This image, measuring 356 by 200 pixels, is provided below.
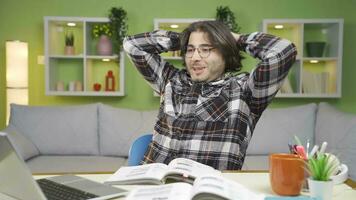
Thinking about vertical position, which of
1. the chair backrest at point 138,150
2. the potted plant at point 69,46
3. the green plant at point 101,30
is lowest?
the chair backrest at point 138,150

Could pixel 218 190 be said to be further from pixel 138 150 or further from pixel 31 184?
pixel 138 150

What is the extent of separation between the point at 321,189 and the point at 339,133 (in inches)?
90.7

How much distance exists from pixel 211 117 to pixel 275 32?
2671mm

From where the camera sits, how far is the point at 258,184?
1.23 meters

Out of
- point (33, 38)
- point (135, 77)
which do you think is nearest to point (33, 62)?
point (33, 38)

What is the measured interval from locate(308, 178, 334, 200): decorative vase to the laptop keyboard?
22.1 inches

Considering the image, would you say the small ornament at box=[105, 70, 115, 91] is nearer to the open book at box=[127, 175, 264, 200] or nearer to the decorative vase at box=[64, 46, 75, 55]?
the decorative vase at box=[64, 46, 75, 55]

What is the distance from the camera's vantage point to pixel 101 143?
11.8ft

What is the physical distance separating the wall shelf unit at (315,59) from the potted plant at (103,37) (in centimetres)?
149

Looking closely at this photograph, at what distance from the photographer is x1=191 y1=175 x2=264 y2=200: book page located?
92 centimetres

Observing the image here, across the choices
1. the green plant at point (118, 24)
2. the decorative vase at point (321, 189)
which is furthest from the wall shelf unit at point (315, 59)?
the decorative vase at point (321, 189)

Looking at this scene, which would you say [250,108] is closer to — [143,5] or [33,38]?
[143,5]

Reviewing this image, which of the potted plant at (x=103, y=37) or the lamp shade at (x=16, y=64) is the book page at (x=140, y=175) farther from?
the lamp shade at (x=16, y=64)

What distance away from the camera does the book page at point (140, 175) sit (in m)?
1.17
